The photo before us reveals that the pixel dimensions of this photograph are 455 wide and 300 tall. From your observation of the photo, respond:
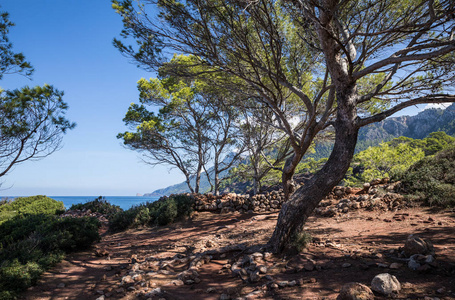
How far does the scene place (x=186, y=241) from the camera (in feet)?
24.8

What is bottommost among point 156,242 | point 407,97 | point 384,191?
point 156,242

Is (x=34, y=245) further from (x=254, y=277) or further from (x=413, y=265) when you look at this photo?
(x=413, y=265)

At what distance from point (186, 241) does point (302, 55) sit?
745 centimetres

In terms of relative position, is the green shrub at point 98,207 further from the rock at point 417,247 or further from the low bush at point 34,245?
the rock at point 417,247

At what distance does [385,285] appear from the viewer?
267 cm

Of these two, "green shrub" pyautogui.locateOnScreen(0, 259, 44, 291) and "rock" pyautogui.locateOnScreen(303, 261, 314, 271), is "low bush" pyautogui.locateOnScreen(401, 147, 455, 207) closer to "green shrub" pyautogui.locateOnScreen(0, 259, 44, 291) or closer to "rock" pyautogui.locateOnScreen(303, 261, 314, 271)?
"rock" pyautogui.locateOnScreen(303, 261, 314, 271)

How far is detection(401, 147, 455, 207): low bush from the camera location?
22.3 ft

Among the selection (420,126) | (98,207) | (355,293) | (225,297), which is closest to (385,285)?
(355,293)

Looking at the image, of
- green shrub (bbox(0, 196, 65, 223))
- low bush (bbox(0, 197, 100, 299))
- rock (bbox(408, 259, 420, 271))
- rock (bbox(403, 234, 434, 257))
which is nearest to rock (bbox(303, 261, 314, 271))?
rock (bbox(408, 259, 420, 271))

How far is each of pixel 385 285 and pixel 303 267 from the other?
4.39 ft

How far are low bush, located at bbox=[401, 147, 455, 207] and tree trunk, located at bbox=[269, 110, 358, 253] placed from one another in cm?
448

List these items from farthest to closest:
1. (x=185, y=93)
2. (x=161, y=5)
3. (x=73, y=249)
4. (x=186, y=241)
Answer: (x=185, y=93) → (x=186, y=241) → (x=73, y=249) → (x=161, y=5)

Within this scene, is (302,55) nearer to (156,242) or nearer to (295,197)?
(295,197)

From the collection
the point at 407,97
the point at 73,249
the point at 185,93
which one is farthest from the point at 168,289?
the point at 185,93
